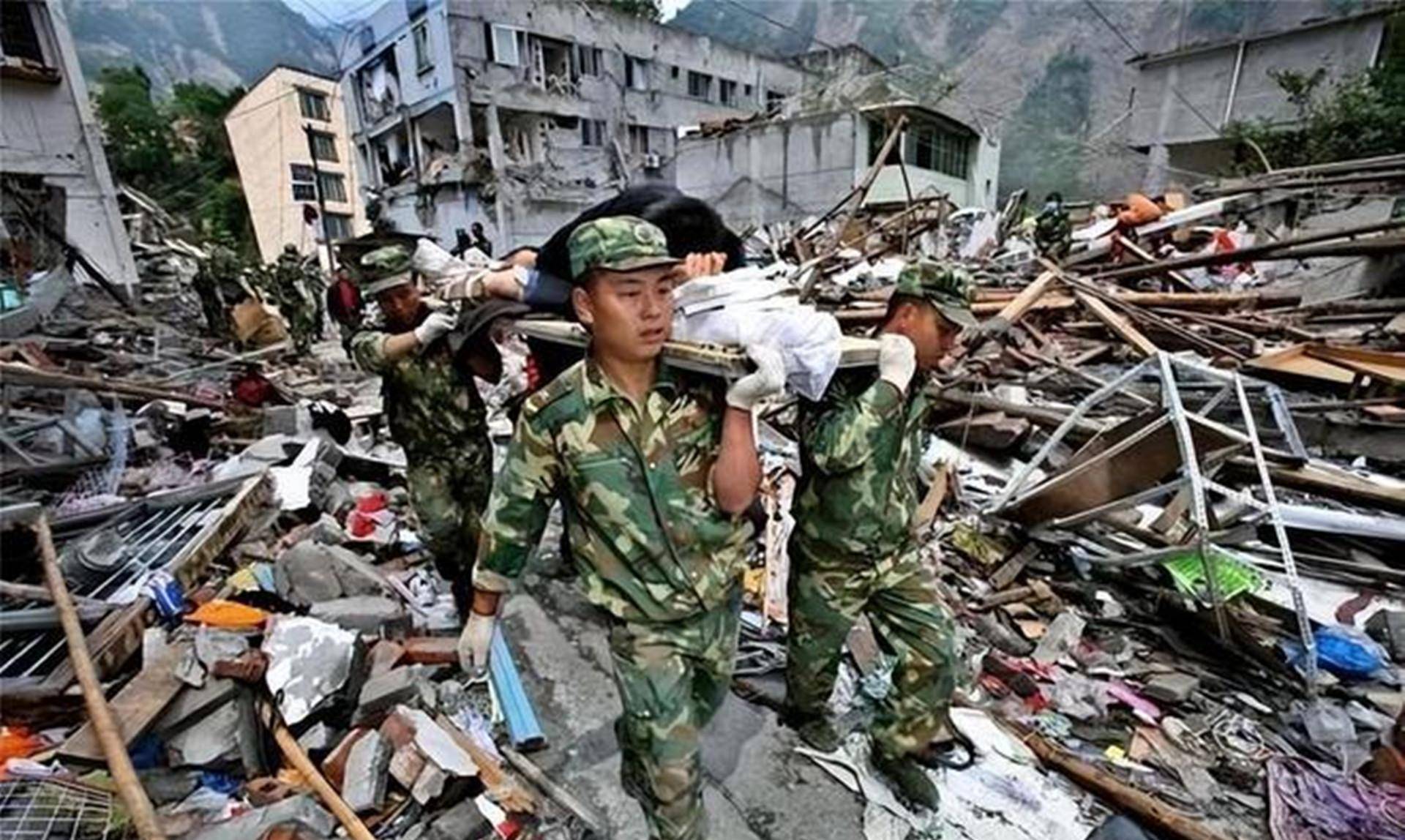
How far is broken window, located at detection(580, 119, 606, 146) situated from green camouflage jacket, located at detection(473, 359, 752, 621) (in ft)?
80.3

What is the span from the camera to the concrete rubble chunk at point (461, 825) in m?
2.20

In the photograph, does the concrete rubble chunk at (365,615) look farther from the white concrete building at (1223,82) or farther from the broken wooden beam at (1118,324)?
the white concrete building at (1223,82)

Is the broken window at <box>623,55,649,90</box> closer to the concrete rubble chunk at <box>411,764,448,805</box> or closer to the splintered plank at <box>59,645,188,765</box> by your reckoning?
the splintered plank at <box>59,645,188,765</box>

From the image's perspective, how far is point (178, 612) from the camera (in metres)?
3.11

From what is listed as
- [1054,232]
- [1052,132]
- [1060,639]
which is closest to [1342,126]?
[1054,232]

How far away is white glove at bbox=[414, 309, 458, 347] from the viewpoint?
9.55 feet

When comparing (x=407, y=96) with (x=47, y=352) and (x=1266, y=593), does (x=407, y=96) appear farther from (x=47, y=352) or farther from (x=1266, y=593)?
(x=1266, y=593)

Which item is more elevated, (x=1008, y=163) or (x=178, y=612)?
(x=1008, y=163)

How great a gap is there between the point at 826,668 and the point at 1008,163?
4013 cm

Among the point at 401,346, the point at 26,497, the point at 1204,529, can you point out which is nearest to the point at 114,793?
the point at 401,346

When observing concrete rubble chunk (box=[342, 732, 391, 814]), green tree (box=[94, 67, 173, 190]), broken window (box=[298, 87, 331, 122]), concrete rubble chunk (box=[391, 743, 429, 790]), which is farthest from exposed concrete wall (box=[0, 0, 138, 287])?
broken window (box=[298, 87, 331, 122])

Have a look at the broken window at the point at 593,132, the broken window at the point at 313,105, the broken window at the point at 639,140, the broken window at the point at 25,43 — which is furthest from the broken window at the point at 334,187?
the broken window at the point at 25,43

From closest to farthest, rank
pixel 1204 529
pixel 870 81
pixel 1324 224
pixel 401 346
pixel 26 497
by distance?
pixel 1204 529 < pixel 401 346 < pixel 26 497 < pixel 1324 224 < pixel 870 81

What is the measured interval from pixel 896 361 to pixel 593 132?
983 inches
